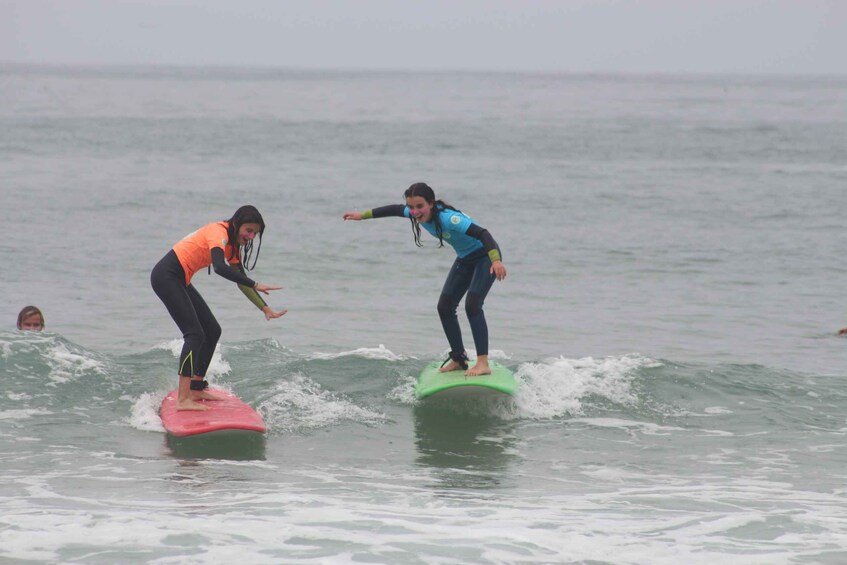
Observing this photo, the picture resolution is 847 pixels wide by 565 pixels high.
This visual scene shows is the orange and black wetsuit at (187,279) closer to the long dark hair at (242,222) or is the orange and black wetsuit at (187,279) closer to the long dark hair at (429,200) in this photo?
the long dark hair at (242,222)

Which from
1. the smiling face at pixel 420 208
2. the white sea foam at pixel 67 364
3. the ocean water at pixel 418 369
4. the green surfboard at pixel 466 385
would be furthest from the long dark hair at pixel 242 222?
the white sea foam at pixel 67 364

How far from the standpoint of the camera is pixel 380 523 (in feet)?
23.2

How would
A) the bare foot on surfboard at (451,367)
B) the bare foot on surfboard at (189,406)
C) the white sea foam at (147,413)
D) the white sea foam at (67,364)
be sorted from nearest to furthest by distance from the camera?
the bare foot on surfboard at (189,406) < the white sea foam at (147,413) < the bare foot on surfboard at (451,367) < the white sea foam at (67,364)

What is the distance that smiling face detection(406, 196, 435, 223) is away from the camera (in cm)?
962

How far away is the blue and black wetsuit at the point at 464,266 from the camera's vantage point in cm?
983

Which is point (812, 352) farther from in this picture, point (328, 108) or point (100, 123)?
point (328, 108)

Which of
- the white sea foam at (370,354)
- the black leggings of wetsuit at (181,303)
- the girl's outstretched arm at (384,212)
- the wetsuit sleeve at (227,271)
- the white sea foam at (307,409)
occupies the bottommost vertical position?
the white sea foam at (307,409)

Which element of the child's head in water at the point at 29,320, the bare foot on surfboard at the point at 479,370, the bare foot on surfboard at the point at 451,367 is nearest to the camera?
the bare foot on surfboard at the point at 479,370

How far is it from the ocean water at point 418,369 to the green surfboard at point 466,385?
17cm

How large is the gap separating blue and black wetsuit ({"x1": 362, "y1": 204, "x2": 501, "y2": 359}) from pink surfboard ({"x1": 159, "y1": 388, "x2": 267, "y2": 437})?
6.77ft

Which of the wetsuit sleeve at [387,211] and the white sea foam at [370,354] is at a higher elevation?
the wetsuit sleeve at [387,211]

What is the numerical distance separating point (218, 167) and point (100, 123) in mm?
18910

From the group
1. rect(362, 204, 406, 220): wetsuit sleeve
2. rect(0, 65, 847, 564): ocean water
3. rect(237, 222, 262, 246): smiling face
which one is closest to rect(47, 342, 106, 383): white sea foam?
rect(0, 65, 847, 564): ocean water

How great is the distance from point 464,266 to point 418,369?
2038 mm
